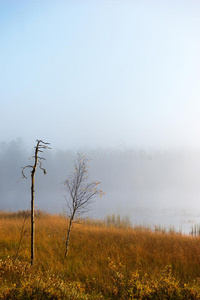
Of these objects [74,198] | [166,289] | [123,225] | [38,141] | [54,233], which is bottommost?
[123,225]

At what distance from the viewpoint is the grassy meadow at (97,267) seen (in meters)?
5.39

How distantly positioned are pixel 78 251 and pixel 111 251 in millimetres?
1400

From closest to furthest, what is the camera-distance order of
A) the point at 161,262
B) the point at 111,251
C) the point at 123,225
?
the point at 161,262 → the point at 111,251 → the point at 123,225

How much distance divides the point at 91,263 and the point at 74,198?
2268 mm

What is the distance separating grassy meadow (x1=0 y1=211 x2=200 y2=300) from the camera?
539 cm

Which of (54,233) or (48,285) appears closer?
(48,285)

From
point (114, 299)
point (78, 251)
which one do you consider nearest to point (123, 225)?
point (78, 251)

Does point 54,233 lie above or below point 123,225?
above

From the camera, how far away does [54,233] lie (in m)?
13.0

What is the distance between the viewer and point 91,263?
8.74 metres

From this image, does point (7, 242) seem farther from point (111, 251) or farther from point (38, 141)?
point (38, 141)

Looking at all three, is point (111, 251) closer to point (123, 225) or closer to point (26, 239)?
point (26, 239)

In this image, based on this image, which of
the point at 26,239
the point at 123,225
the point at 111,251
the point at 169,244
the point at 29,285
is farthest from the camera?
the point at 123,225

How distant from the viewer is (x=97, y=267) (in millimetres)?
8109
